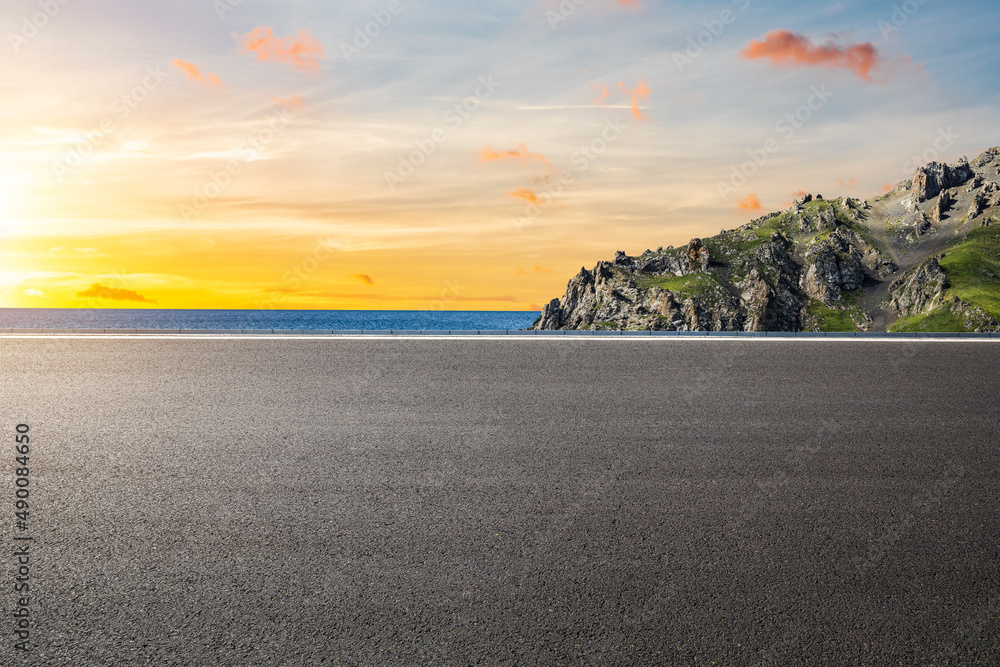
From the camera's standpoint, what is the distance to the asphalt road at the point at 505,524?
324 cm

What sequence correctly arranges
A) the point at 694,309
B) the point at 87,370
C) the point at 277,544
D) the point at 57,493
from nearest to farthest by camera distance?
the point at 277,544
the point at 57,493
the point at 87,370
the point at 694,309

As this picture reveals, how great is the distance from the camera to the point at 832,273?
139 m

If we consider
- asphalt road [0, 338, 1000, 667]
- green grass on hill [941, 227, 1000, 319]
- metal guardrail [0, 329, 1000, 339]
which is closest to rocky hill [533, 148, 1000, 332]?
green grass on hill [941, 227, 1000, 319]

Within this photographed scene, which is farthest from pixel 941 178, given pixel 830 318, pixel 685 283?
pixel 685 283

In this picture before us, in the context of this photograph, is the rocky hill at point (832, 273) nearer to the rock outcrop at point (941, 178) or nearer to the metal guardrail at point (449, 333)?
the rock outcrop at point (941, 178)

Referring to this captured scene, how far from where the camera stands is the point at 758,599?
11.6 ft

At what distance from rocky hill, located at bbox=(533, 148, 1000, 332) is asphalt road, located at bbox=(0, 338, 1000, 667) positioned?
365 feet

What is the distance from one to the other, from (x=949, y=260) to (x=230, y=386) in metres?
152

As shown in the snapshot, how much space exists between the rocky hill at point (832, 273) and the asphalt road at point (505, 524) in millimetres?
111271

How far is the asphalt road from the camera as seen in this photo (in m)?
3.24

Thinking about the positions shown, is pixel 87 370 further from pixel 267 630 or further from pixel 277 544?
pixel 267 630

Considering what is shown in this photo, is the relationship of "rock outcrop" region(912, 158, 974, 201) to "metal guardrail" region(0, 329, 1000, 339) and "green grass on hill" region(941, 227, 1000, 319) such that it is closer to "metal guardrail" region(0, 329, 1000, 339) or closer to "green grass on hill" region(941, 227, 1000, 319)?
"green grass on hill" region(941, 227, 1000, 319)

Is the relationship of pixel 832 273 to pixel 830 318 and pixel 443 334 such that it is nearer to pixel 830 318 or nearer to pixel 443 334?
pixel 830 318

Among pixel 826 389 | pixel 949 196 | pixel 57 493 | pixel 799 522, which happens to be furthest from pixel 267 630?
pixel 949 196
